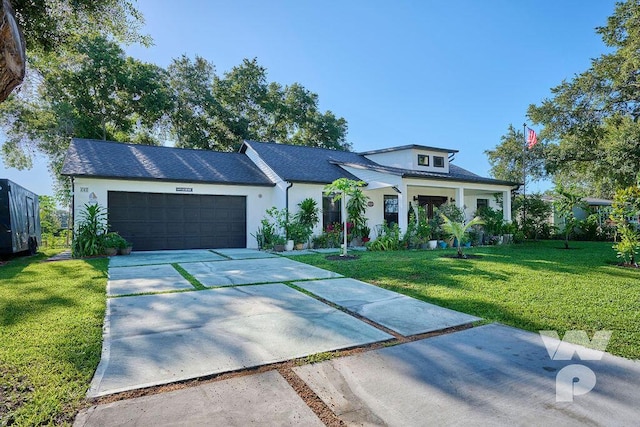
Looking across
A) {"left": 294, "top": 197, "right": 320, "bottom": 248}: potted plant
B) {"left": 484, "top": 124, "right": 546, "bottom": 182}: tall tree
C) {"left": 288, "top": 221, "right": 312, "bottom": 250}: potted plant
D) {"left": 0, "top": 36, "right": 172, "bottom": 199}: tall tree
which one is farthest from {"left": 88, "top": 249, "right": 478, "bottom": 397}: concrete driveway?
{"left": 484, "top": 124, "right": 546, "bottom": 182}: tall tree

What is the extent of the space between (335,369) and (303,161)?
44.1ft

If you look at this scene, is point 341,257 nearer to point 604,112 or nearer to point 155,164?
point 155,164

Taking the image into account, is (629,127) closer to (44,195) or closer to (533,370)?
(533,370)

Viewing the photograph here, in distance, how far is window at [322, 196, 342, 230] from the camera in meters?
14.0

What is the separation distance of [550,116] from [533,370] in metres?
19.6

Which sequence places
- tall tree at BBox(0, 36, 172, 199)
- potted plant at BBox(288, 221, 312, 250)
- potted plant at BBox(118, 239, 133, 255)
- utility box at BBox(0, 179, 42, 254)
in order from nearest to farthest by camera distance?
utility box at BBox(0, 179, 42, 254), potted plant at BBox(118, 239, 133, 255), potted plant at BBox(288, 221, 312, 250), tall tree at BBox(0, 36, 172, 199)

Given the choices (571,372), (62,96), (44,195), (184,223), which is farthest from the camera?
(62,96)

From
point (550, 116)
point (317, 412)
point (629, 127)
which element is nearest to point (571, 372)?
point (317, 412)

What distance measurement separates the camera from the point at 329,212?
1421cm

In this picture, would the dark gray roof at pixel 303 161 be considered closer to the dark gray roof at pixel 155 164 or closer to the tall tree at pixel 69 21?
the dark gray roof at pixel 155 164

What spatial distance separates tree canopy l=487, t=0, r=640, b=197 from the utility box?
21652 mm

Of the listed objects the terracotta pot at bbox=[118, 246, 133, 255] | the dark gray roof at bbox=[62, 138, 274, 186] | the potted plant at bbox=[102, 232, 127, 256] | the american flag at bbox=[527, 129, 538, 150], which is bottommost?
the terracotta pot at bbox=[118, 246, 133, 255]

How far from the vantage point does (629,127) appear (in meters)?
15.3

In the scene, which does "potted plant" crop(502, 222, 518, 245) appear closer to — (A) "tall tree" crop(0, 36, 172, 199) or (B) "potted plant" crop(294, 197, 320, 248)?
(B) "potted plant" crop(294, 197, 320, 248)
